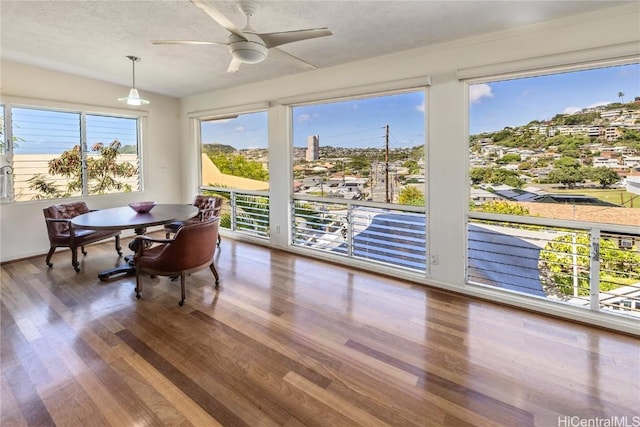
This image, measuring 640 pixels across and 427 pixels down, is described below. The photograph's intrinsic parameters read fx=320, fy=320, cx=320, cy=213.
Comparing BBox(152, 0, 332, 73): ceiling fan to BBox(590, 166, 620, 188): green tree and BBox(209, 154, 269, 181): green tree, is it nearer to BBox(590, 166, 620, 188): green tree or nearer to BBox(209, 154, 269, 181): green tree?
BBox(590, 166, 620, 188): green tree

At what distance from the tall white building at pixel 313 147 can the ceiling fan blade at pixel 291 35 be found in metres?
2.11

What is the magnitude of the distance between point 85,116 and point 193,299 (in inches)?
144

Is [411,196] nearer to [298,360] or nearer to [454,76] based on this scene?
[454,76]

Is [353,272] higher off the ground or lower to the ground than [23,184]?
lower

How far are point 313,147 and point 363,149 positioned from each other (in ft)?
2.62

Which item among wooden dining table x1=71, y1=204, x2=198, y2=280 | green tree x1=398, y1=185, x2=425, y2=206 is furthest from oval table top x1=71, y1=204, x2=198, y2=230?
green tree x1=398, y1=185, x2=425, y2=206

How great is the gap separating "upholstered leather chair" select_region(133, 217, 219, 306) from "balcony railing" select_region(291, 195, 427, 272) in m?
1.63

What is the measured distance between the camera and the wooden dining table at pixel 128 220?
3078 millimetres

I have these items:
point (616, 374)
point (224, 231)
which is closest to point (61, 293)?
point (224, 231)

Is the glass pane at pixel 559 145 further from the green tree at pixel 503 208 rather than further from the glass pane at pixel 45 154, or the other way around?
the glass pane at pixel 45 154

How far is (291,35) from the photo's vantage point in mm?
2107

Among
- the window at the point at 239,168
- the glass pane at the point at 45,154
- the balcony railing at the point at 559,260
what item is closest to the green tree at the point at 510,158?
the balcony railing at the point at 559,260

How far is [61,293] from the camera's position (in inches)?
125

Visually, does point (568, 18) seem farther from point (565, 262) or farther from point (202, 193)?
point (202, 193)
